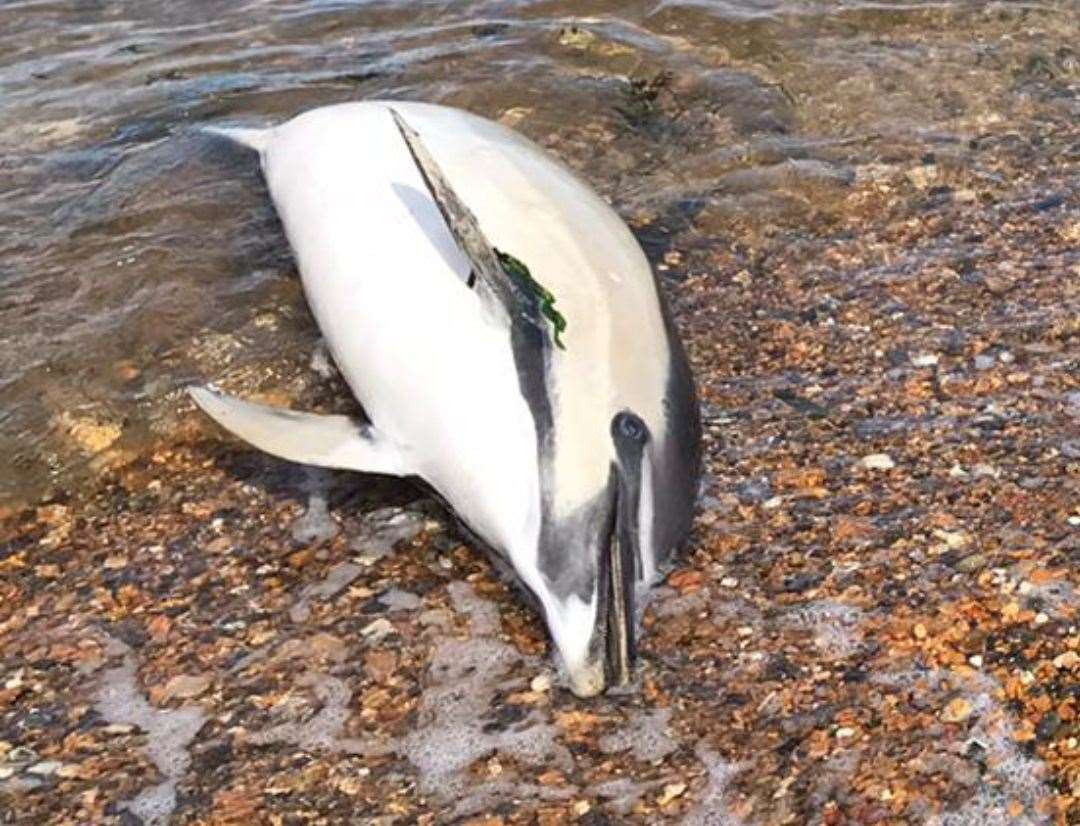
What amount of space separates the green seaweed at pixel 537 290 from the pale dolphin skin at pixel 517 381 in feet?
0.08

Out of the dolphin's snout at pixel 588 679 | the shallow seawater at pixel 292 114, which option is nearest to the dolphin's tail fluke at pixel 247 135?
the shallow seawater at pixel 292 114

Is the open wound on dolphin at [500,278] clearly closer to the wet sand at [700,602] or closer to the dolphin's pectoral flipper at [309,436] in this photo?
the dolphin's pectoral flipper at [309,436]

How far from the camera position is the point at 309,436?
4613mm

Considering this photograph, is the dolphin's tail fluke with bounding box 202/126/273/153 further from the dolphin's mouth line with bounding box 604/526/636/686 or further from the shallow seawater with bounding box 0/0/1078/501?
the dolphin's mouth line with bounding box 604/526/636/686

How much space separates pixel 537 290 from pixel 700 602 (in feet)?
3.58

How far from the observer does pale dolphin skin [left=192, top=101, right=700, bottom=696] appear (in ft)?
12.8

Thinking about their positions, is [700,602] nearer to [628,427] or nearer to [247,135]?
[628,427]

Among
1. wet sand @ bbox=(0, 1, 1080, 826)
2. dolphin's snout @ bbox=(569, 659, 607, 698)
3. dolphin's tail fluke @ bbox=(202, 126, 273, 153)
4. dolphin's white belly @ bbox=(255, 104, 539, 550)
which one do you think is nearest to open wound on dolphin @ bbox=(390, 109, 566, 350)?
dolphin's white belly @ bbox=(255, 104, 539, 550)

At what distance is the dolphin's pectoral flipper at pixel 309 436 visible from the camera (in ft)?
14.9

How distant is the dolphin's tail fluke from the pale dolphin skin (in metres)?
1.44

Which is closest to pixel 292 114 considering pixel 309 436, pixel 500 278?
pixel 309 436

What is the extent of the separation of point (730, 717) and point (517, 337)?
136 centimetres

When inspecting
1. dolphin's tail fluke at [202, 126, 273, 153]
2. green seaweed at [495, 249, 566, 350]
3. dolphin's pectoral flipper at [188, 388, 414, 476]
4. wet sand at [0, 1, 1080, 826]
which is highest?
green seaweed at [495, 249, 566, 350]

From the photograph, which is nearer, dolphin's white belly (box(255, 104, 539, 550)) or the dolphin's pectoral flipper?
dolphin's white belly (box(255, 104, 539, 550))
